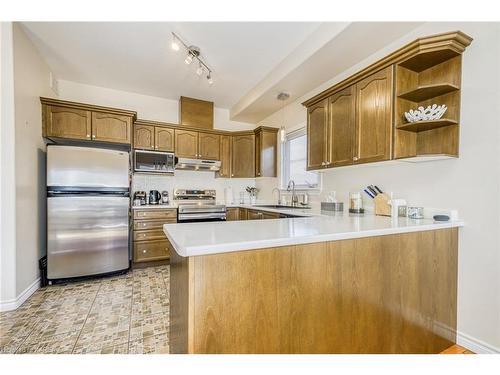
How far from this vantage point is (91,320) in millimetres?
2014

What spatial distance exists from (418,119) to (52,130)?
397cm

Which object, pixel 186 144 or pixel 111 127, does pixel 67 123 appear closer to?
pixel 111 127

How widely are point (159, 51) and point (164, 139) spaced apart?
1383 millimetres

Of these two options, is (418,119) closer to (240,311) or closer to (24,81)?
(240,311)

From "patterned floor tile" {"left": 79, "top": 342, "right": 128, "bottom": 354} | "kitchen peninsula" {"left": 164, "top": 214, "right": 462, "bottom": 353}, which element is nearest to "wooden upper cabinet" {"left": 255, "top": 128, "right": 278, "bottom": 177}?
"kitchen peninsula" {"left": 164, "top": 214, "right": 462, "bottom": 353}

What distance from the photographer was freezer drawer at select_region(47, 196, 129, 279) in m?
2.75

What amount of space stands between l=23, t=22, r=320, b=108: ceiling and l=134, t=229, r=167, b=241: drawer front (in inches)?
87.2

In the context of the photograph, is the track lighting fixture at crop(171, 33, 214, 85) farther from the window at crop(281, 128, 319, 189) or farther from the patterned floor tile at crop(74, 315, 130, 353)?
the patterned floor tile at crop(74, 315, 130, 353)

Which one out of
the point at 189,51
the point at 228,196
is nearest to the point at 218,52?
the point at 189,51

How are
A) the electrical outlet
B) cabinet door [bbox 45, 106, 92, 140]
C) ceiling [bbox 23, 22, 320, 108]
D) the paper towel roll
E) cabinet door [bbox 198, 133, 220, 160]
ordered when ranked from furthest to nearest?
1. the paper towel roll
2. cabinet door [bbox 198, 133, 220, 160]
3. the electrical outlet
4. cabinet door [bbox 45, 106, 92, 140]
5. ceiling [bbox 23, 22, 320, 108]

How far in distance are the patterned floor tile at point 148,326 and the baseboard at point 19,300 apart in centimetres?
121

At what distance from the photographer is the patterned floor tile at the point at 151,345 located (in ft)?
5.34
